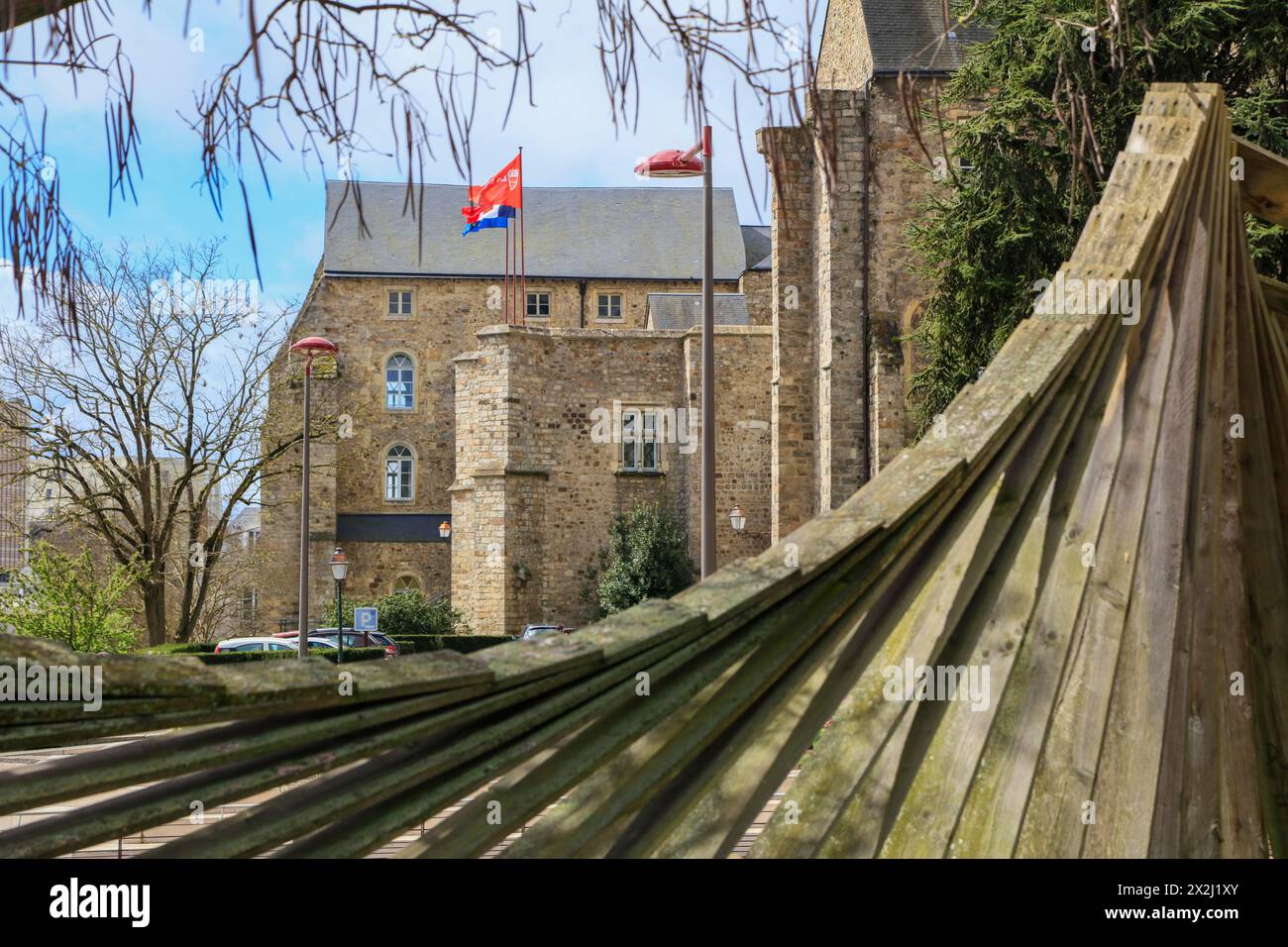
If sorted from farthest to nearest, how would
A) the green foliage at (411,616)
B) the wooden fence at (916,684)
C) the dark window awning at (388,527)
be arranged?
the dark window awning at (388,527), the green foliage at (411,616), the wooden fence at (916,684)

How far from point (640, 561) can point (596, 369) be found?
5.60 metres

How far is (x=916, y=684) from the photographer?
2.32 meters

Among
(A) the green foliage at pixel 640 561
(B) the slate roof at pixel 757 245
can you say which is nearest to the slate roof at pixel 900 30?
(A) the green foliage at pixel 640 561

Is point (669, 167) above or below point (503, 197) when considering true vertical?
below

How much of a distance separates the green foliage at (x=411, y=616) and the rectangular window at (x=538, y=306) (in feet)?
48.3

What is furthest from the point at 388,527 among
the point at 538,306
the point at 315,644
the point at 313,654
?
the point at 313,654

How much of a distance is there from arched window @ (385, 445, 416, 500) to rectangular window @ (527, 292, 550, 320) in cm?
Result: 682

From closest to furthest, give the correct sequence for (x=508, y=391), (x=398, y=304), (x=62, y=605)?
(x=62, y=605) → (x=508, y=391) → (x=398, y=304)

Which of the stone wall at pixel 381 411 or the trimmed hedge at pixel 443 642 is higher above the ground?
the stone wall at pixel 381 411

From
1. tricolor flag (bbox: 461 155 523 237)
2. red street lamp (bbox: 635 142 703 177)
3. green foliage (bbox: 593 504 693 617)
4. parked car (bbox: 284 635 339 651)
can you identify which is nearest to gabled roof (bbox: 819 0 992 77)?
red street lamp (bbox: 635 142 703 177)

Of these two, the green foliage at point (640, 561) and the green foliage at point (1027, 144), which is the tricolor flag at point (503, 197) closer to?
the green foliage at point (640, 561)

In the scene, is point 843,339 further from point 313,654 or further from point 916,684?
point 916,684

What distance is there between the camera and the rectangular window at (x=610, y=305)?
44906 mm

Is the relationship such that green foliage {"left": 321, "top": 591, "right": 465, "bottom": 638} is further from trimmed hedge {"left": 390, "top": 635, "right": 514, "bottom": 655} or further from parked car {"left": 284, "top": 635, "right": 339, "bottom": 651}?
parked car {"left": 284, "top": 635, "right": 339, "bottom": 651}
